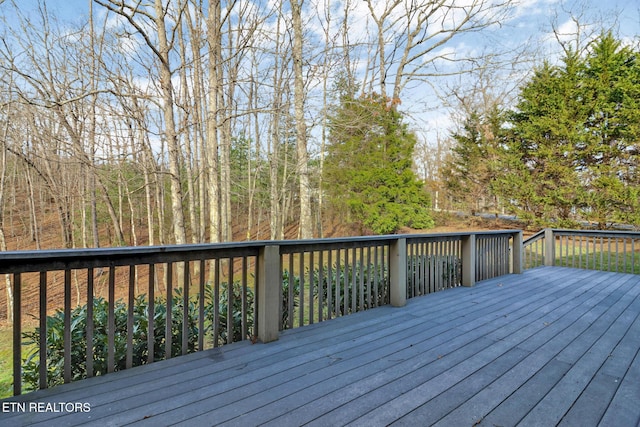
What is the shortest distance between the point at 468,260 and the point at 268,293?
3482 millimetres

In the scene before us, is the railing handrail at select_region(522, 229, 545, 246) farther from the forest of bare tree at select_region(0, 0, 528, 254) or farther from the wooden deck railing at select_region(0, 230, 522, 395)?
the forest of bare tree at select_region(0, 0, 528, 254)

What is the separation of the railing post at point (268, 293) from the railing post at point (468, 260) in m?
3.34

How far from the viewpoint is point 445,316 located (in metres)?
3.25

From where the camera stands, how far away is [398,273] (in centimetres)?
360

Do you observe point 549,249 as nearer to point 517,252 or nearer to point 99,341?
point 517,252

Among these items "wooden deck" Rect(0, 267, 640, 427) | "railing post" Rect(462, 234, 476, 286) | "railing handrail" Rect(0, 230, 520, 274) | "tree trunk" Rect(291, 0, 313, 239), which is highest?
"tree trunk" Rect(291, 0, 313, 239)

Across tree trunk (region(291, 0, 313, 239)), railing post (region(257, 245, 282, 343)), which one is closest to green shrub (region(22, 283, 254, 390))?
railing post (region(257, 245, 282, 343))

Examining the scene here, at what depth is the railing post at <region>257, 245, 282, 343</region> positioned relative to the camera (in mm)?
2533

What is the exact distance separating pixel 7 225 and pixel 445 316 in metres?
23.1

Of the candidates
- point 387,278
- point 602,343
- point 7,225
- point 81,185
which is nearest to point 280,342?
point 387,278

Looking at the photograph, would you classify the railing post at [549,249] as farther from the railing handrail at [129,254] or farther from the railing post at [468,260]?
the railing handrail at [129,254]

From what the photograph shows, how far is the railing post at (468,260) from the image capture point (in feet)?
15.5

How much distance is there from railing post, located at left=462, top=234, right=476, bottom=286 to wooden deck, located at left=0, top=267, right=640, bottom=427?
154cm

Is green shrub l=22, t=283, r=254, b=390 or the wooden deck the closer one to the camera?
the wooden deck
